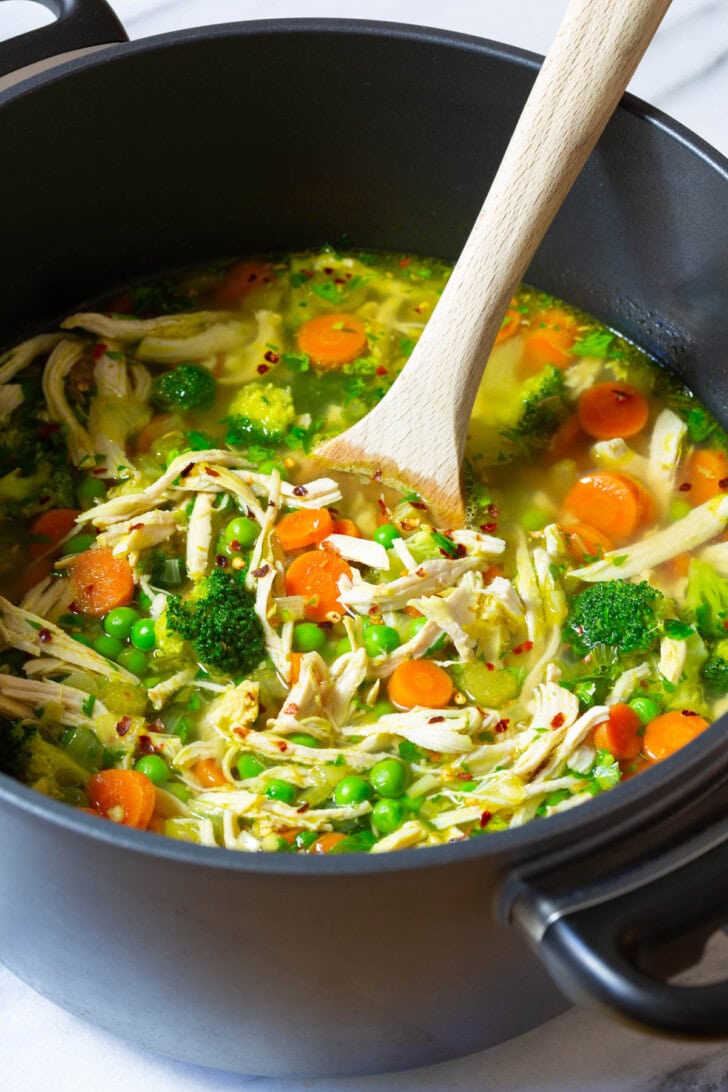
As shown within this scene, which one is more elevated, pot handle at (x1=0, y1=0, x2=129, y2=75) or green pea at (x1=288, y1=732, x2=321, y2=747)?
pot handle at (x1=0, y1=0, x2=129, y2=75)

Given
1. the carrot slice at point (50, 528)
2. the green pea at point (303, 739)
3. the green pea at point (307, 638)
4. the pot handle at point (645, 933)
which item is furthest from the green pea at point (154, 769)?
the pot handle at point (645, 933)

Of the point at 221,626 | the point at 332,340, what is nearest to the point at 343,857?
the point at 221,626

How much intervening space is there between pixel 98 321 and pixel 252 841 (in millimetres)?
1465

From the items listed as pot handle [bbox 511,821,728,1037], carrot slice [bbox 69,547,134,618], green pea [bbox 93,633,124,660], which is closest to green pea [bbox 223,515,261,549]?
carrot slice [bbox 69,547,134,618]

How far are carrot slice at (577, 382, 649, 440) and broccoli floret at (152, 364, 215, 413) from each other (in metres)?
0.90

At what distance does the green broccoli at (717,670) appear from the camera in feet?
8.59

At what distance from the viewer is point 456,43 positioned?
2.87 m

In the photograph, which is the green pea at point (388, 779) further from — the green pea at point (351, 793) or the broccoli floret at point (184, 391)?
the broccoli floret at point (184, 391)

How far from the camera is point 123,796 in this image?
2.35 m

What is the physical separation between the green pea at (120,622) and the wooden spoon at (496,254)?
1.82 ft

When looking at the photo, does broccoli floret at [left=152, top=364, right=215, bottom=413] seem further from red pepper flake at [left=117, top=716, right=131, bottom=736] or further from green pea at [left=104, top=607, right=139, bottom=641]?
red pepper flake at [left=117, top=716, right=131, bottom=736]

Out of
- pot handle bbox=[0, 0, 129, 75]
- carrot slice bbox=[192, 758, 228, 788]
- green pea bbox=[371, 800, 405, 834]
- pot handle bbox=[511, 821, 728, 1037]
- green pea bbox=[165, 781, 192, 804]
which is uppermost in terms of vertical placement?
pot handle bbox=[0, 0, 129, 75]

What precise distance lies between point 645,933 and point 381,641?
1.02m

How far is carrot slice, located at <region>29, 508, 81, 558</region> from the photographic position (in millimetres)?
2805
